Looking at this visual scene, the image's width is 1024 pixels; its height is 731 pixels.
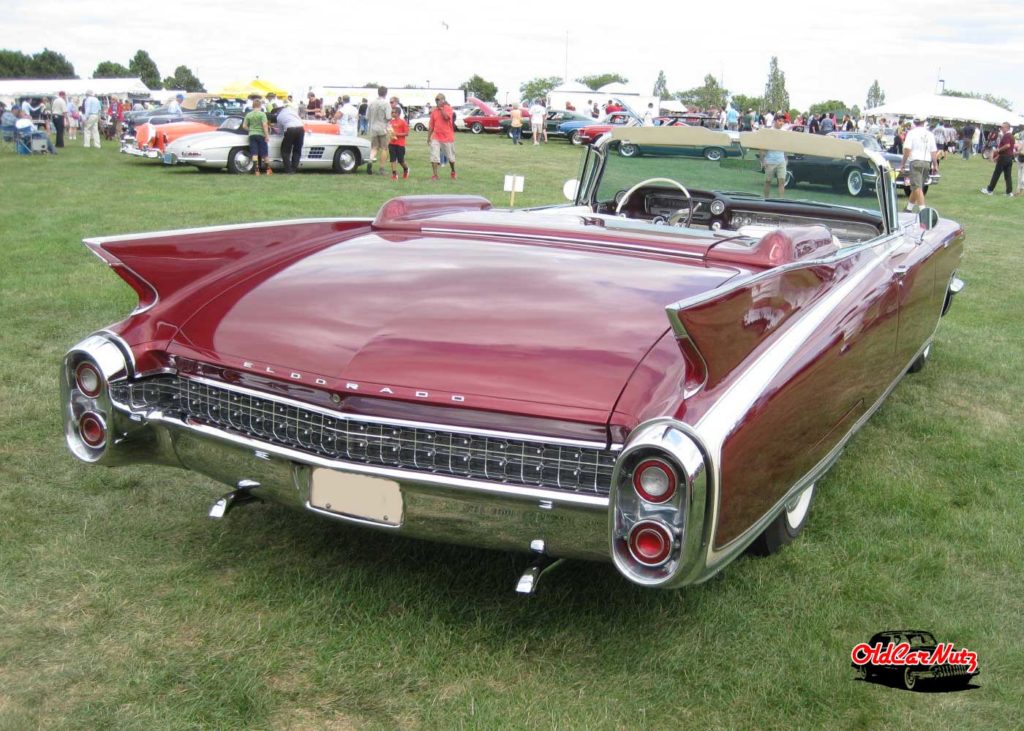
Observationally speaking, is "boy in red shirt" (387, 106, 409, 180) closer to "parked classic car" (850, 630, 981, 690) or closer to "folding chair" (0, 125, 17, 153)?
"folding chair" (0, 125, 17, 153)

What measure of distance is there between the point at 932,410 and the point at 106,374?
12.8 feet

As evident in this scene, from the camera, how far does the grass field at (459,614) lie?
249 cm

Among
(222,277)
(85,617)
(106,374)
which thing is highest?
(222,277)

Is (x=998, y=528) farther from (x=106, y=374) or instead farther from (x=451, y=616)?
(x=106, y=374)

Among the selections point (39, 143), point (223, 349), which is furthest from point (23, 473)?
point (39, 143)

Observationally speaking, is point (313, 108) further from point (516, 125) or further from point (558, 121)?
point (558, 121)

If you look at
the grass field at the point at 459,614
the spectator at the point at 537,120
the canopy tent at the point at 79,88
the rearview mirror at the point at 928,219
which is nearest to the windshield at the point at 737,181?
the rearview mirror at the point at 928,219

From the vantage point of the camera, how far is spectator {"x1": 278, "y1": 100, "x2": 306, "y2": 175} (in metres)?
16.2

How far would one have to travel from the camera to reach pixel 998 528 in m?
3.57

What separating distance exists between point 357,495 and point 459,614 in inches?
20.7

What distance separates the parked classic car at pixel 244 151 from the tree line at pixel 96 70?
298ft

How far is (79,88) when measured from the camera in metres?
53.2

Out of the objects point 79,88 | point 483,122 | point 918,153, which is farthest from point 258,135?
point 79,88

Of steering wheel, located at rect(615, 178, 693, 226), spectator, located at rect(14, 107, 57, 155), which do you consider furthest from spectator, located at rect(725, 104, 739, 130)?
steering wheel, located at rect(615, 178, 693, 226)
